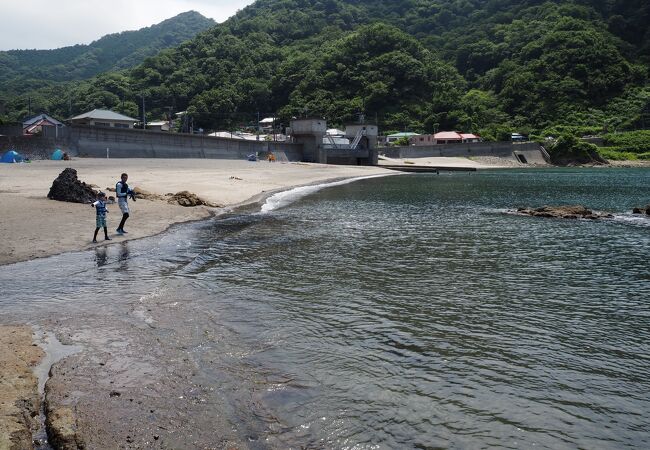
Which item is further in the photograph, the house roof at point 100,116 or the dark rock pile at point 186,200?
the house roof at point 100,116

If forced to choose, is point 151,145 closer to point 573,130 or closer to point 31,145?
point 31,145

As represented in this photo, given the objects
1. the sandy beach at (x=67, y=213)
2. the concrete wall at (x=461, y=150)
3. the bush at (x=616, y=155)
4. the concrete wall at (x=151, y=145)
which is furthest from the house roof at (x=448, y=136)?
the sandy beach at (x=67, y=213)

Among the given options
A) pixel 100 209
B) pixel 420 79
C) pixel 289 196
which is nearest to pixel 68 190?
pixel 100 209

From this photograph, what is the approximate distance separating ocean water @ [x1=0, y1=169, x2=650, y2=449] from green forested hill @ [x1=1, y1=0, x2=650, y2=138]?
325ft

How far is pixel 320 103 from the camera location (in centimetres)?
11875

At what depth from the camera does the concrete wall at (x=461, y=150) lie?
9156cm

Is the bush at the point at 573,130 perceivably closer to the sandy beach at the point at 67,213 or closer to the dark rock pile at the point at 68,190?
the sandy beach at the point at 67,213

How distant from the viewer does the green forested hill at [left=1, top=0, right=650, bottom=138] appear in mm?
117688

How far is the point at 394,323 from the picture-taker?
31.8ft

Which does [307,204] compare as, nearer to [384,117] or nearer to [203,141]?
[203,141]

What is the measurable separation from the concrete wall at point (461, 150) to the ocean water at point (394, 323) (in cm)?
7236

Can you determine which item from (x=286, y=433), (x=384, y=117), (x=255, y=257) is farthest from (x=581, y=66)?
(x=286, y=433)

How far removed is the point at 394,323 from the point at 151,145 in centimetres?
5162

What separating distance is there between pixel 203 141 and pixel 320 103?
61.6 m
